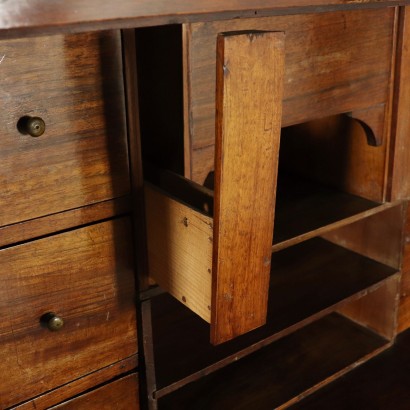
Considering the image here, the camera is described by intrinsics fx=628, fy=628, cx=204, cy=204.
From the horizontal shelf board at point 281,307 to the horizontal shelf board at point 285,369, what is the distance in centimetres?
15

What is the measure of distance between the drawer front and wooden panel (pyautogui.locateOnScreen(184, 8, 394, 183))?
0.15 metres

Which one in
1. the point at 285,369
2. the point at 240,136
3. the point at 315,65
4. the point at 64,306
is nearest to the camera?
the point at 240,136

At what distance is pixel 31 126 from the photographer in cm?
73

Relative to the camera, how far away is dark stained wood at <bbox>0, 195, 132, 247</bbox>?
781 mm

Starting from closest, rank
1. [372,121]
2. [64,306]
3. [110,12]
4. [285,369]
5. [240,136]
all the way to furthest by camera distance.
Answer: [110,12]
[240,136]
[64,306]
[372,121]
[285,369]

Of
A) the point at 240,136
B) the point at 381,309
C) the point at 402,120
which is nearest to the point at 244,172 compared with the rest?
the point at 240,136

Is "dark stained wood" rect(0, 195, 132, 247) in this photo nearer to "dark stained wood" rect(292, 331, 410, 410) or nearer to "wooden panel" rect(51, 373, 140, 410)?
"wooden panel" rect(51, 373, 140, 410)

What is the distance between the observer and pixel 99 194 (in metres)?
0.83

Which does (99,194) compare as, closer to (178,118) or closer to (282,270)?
(178,118)

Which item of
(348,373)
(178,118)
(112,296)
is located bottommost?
(348,373)

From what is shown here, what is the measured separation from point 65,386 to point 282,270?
2.04 ft

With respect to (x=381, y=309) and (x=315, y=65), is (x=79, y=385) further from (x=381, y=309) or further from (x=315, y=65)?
(x=381, y=309)

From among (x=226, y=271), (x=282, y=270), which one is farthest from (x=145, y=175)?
(x=282, y=270)

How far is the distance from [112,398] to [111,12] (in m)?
0.58
